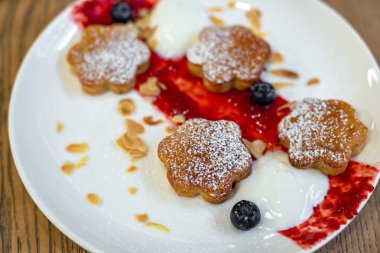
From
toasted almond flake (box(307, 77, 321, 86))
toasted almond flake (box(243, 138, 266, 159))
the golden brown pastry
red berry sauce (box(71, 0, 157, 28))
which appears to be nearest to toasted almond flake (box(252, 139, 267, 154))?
toasted almond flake (box(243, 138, 266, 159))

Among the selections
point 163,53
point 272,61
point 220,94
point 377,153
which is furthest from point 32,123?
point 377,153

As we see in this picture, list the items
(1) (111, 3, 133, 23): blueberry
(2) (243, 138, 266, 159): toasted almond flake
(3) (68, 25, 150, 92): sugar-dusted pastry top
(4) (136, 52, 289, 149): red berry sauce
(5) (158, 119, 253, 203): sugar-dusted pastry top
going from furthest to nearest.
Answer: (1) (111, 3, 133, 23): blueberry
(3) (68, 25, 150, 92): sugar-dusted pastry top
(4) (136, 52, 289, 149): red berry sauce
(2) (243, 138, 266, 159): toasted almond flake
(5) (158, 119, 253, 203): sugar-dusted pastry top

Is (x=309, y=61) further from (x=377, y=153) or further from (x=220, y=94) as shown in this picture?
(x=377, y=153)

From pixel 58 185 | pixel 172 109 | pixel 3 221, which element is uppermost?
pixel 172 109

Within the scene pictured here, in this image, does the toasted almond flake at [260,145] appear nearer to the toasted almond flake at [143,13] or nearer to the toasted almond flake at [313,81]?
the toasted almond flake at [313,81]

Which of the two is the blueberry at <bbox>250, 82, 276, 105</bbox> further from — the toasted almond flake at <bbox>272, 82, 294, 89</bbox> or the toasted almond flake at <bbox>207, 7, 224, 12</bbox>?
the toasted almond flake at <bbox>207, 7, 224, 12</bbox>

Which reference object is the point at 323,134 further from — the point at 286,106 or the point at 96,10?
the point at 96,10
